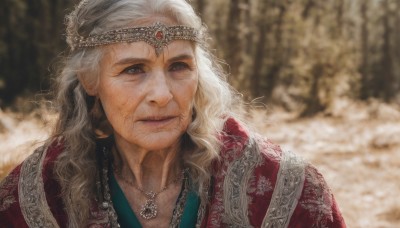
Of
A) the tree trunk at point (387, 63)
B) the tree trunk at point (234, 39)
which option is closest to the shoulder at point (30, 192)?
the tree trunk at point (234, 39)

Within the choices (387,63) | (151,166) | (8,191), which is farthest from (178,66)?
(387,63)

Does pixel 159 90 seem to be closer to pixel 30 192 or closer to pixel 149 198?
pixel 149 198

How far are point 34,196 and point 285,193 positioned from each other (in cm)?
114

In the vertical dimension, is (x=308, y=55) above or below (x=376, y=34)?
below

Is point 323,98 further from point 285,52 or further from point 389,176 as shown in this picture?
point 285,52

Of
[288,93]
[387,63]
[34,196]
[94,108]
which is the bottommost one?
[34,196]

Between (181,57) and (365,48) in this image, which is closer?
(181,57)

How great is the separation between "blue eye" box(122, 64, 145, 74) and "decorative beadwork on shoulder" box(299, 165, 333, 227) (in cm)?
88

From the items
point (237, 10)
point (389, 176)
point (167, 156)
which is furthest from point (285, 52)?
point (167, 156)

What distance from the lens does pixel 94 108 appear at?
272 centimetres

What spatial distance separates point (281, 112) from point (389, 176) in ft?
31.4

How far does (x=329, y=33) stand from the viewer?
1817 centimetres

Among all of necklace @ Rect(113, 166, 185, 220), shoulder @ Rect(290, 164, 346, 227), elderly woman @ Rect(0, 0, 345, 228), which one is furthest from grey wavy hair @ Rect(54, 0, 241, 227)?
shoulder @ Rect(290, 164, 346, 227)

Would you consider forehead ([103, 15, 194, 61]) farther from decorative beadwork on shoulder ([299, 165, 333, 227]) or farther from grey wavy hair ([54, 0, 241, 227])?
decorative beadwork on shoulder ([299, 165, 333, 227])
